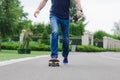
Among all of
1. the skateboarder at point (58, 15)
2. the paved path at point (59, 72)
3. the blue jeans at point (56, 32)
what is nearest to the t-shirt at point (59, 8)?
the skateboarder at point (58, 15)

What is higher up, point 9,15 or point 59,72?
point 9,15

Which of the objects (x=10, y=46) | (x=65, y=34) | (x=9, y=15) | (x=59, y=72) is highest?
(x=9, y=15)

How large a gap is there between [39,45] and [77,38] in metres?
7.95

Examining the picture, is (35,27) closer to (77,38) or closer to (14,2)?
(77,38)

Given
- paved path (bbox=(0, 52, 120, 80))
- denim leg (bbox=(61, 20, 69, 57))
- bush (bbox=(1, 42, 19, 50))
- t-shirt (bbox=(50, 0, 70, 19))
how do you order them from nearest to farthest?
1. paved path (bbox=(0, 52, 120, 80))
2. t-shirt (bbox=(50, 0, 70, 19))
3. denim leg (bbox=(61, 20, 69, 57))
4. bush (bbox=(1, 42, 19, 50))

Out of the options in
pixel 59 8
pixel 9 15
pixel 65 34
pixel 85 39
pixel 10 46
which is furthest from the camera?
A: pixel 85 39

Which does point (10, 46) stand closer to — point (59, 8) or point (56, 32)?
point (59, 8)

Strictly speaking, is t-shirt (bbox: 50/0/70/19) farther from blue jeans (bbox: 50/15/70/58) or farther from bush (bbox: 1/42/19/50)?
bush (bbox: 1/42/19/50)

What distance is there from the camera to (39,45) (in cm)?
6241

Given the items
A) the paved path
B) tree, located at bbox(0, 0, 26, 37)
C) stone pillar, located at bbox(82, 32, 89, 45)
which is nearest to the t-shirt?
the paved path

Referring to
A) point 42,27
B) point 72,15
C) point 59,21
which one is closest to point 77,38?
point 42,27

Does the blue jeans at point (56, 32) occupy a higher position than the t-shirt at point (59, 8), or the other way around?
the t-shirt at point (59, 8)

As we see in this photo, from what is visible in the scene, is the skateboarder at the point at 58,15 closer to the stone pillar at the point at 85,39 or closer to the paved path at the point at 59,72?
the paved path at the point at 59,72

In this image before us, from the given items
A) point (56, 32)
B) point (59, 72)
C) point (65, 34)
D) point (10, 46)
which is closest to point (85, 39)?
point (10, 46)
